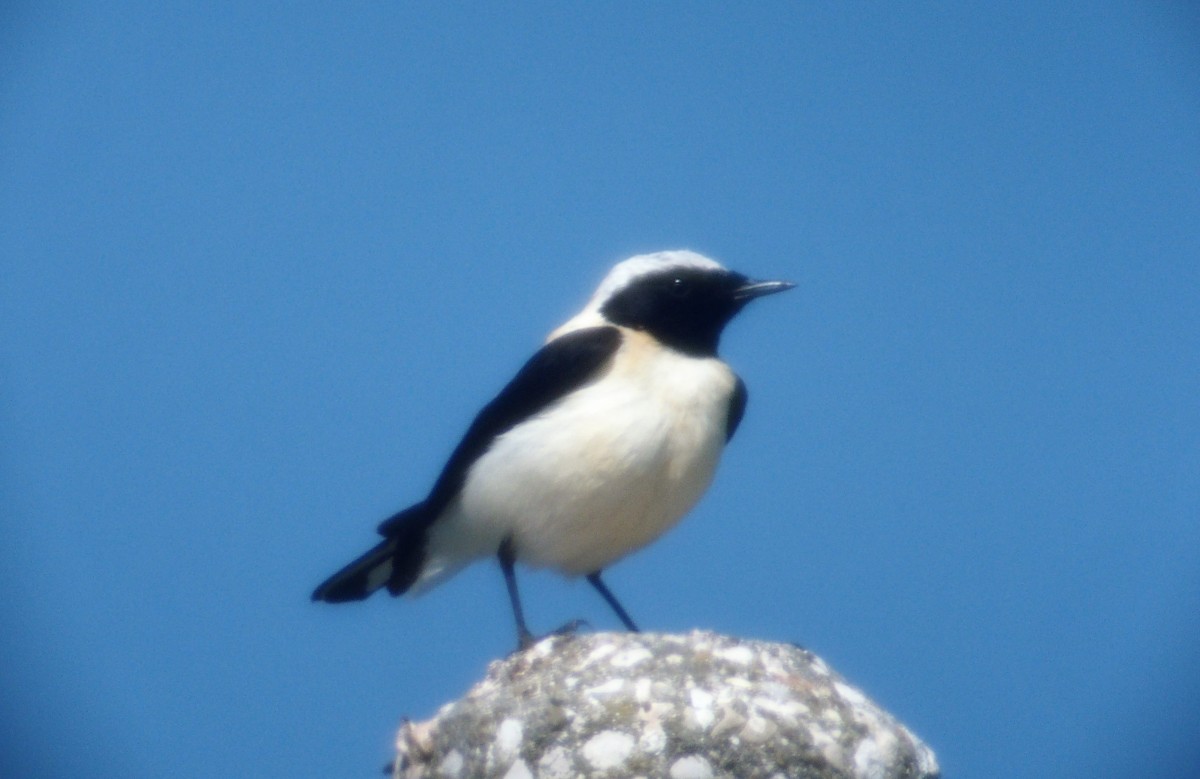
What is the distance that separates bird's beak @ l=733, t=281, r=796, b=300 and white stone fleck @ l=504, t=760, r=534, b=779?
3.81 m

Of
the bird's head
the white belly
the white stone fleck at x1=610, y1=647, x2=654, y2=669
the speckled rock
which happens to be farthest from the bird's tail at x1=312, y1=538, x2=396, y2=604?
the white stone fleck at x1=610, y1=647, x2=654, y2=669

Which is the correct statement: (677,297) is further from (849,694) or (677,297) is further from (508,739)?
(508,739)

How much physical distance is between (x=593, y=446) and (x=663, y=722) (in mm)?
2201

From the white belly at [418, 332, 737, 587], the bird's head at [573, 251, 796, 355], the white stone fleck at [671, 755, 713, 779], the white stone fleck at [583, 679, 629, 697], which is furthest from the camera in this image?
the bird's head at [573, 251, 796, 355]

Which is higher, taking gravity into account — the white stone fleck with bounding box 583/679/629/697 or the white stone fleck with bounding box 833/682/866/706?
the white stone fleck with bounding box 583/679/629/697

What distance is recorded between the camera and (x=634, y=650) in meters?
6.64

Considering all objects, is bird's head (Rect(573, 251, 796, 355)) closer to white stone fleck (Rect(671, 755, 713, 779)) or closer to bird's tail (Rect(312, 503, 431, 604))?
bird's tail (Rect(312, 503, 431, 604))

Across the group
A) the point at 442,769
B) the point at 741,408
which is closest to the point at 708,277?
the point at 741,408

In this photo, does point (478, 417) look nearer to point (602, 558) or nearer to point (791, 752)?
point (602, 558)

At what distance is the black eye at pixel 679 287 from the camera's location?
914cm

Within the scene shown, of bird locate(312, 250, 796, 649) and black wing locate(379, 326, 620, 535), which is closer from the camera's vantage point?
bird locate(312, 250, 796, 649)

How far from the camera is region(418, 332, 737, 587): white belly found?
8164 millimetres

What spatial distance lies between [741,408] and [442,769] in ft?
10.3

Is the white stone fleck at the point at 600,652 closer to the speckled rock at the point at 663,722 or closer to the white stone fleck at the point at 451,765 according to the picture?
the speckled rock at the point at 663,722
